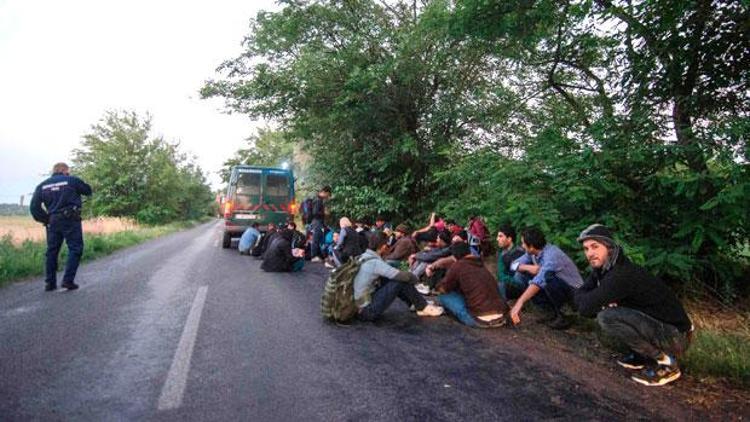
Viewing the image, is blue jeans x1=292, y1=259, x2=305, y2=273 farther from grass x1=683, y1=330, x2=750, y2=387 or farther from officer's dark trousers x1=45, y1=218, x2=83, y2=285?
grass x1=683, y1=330, x2=750, y2=387

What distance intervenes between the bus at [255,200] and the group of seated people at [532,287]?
4399 mm

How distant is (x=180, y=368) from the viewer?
3646 mm

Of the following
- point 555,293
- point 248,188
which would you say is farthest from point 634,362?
point 248,188

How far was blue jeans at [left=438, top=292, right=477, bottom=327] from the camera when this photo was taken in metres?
5.41

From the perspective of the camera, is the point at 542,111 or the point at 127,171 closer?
the point at 542,111

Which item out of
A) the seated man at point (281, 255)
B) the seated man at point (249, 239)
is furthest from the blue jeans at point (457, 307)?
the seated man at point (249, 239)

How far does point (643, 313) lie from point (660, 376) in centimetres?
54

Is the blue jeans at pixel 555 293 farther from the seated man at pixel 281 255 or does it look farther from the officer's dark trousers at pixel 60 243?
the officer's dark trousers at pixel 60 243

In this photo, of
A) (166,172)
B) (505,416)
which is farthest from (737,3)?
(166,172)

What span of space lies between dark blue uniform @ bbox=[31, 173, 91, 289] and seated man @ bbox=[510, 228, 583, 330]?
275 inches

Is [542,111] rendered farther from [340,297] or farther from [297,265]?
[340,297]

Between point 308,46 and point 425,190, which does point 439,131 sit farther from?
point 308,46

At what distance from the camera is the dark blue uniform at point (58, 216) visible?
22.5 feet

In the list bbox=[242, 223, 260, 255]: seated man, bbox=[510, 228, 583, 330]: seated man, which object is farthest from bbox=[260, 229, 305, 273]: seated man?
bbox=[510, 228, 583, 330]: seated man
